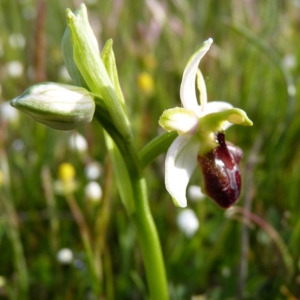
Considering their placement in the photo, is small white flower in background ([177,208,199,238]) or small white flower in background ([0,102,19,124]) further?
small white flower in background ([0,102,19,124])

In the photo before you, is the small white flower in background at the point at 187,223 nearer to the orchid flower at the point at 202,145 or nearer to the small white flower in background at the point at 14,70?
the orchid flower at the point at 202,145

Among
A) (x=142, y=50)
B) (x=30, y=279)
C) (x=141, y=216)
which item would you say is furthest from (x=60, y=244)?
(x=142, y=50)

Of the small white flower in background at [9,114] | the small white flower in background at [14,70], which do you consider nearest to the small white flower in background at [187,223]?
the small white flower in background at [9,114]

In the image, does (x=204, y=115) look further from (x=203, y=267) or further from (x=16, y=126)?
(x=16, y=126)

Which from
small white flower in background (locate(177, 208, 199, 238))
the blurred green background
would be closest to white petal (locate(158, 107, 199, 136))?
the blurred green background

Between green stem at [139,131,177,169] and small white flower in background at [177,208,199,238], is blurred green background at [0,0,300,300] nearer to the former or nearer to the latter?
small white flower in background at [177,208,199,238]

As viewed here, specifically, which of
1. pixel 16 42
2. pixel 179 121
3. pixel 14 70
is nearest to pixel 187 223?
pixel 179 121
